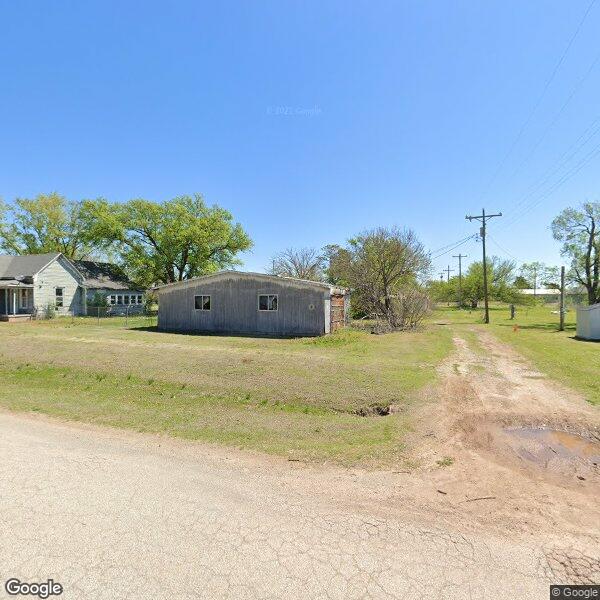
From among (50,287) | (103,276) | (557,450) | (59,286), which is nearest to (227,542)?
(557,450)

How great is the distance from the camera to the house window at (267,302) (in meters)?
19.7

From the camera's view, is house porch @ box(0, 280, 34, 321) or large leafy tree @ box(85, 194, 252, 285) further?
large leafy tree @ box(85, 194, 252, 285)

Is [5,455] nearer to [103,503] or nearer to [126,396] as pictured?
[103,503]

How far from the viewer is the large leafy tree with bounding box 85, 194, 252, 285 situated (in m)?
37.2

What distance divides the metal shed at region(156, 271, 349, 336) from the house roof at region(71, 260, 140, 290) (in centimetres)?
1569

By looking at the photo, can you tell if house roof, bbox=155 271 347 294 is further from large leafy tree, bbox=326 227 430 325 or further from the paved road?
the paved road

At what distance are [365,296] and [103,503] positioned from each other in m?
22.8

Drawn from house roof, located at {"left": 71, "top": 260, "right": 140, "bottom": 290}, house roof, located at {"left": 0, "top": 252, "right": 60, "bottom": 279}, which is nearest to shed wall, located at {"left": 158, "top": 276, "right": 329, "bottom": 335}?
house roof, located at {"left": 0, "top": 252, "right": 60, "bottom": 279}

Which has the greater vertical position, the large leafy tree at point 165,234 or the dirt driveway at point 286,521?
the large leafy tree at point 165,234

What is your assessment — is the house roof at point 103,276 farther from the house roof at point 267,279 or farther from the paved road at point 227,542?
the paved road at point 227,542

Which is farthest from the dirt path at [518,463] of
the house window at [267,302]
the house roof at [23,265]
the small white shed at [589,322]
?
the house roof at [23,265]

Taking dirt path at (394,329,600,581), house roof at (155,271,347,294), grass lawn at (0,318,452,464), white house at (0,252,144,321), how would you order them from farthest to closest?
white house at (0,252,144,321) < house roof at (155,271,347,294) < grass lawn at (0,318,452,464) < dirt path at (394,329,600,581)

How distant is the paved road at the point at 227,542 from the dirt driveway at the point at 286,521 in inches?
0.5

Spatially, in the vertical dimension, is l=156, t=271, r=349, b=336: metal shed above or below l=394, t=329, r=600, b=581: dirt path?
above
